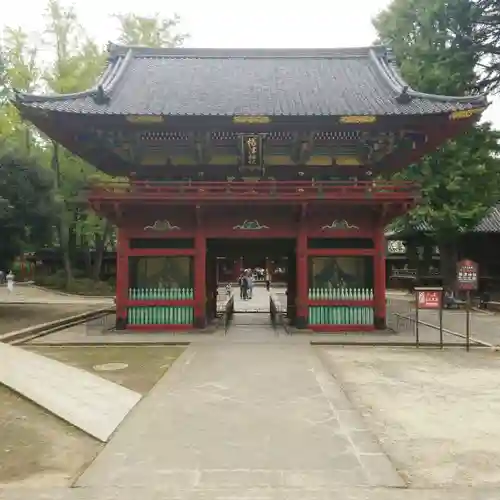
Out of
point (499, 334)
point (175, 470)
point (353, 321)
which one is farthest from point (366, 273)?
point (175, 470)

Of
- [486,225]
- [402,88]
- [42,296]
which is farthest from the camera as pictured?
[42,296]

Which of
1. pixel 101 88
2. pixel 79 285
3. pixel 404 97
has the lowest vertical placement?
pixel 79 285

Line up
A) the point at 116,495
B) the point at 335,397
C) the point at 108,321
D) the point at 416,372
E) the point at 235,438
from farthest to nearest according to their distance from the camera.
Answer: the point at 108,321 → the point at 416,372 → the point at 335,397 → the point at 235,438 → the point at 116,495

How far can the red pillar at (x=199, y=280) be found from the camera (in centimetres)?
1884

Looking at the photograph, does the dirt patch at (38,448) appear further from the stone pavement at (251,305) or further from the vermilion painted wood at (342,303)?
the stone pavement at (251,305)

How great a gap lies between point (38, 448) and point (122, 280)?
41.2ft

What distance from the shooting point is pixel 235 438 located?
6859 mm

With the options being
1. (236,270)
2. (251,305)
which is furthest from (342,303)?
(236,270)

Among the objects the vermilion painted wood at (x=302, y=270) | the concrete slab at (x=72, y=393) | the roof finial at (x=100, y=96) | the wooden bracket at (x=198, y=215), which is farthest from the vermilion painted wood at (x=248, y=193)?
the concrete slab at (x=72, y=393)

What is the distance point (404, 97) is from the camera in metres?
19.3

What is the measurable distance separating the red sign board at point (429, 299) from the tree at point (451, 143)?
14.1 meters

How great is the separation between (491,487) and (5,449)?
16.9 ft

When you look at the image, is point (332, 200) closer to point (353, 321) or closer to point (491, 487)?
point (353, 321)

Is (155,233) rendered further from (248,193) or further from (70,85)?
(70,85)
